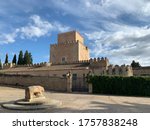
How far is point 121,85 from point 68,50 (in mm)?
27150

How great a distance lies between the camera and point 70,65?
4294 cm

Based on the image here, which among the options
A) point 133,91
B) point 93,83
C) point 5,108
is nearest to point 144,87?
point 133,91

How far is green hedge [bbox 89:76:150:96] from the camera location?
28.2m

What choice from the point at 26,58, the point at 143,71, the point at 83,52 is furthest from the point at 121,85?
the point at 26,58

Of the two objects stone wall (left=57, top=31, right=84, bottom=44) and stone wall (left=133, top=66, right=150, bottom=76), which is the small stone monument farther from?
stone wall (left=57, top=31, right=84, bottom=44)

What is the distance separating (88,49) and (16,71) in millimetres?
21044

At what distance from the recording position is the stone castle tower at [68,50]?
175ft

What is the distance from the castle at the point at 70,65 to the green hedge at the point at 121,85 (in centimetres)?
572

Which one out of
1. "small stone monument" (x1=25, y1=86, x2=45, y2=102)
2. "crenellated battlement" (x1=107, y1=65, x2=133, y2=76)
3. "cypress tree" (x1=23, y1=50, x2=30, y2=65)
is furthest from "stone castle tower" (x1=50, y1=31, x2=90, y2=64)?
"small stone monument" (x1=25, y1=86, x2=45, y2=102)

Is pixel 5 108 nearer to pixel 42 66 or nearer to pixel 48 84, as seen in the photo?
pixel 48 84

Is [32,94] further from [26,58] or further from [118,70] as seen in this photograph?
[26,58]

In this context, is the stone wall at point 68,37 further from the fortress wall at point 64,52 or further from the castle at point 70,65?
the fortress wall at point 64,52

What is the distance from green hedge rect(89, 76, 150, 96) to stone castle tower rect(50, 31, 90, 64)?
23150 mm

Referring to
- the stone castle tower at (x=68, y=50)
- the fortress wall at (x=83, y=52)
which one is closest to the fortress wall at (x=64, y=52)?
the stone castle tower at (x=68, y=50)
